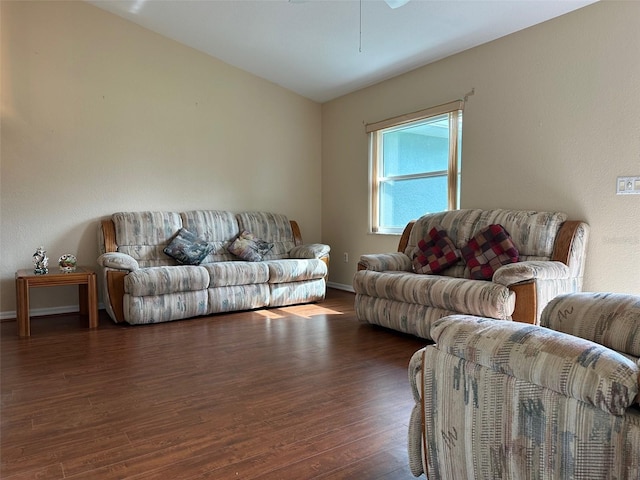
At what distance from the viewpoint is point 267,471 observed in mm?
1601

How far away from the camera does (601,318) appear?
1.52m

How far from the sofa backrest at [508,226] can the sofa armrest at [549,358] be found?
7.42 feet

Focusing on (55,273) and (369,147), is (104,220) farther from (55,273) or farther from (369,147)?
(369,147)

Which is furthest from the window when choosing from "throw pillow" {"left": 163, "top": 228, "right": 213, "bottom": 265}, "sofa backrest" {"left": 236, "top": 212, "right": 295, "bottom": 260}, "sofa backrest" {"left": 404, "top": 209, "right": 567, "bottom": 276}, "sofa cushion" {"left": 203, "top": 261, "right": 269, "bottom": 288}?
"throw pillow" {"left": 163, "top": 228, "right": 213, "bottom": 265}

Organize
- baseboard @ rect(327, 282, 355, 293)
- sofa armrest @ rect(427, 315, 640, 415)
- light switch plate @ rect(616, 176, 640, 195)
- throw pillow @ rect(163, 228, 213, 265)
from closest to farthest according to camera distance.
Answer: sofa armrest @ rect(427, 315, 640, 415), light switch plate @ rect(616, 176, 640, 195), throw pillow @ rect(163, 228, 213, 265), baseboard @ rect(327, 282, 355, 293)

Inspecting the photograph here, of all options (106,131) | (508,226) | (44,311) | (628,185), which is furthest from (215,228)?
(628,185)

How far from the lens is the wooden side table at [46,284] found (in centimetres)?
345

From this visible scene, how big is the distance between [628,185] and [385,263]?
6.10ft

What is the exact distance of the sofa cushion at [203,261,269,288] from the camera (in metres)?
4.14

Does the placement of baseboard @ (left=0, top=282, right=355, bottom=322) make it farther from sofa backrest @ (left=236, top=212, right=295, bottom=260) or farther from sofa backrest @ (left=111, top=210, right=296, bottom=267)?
sofa backrest @ (left=236, top=212, right=295, bottom=260)

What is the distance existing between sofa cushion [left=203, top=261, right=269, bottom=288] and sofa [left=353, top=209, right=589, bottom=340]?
108 cm

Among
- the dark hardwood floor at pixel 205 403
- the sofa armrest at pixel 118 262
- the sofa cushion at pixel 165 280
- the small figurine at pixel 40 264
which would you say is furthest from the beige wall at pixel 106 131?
the dark hardwood floor at pixel 205 403

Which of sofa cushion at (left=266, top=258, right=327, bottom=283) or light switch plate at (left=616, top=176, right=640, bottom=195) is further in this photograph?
sofa cushion at (left=266, top=258, right=327, bottom=283)

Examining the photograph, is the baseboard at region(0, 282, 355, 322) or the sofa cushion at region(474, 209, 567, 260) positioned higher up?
the sofa cushion at region(474, 209, 567, 260)
